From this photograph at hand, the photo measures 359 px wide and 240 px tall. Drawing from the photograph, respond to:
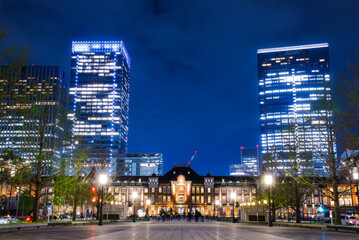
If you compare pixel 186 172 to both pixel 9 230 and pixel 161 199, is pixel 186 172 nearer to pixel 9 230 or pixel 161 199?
pixel 161 199

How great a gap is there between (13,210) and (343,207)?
307ft

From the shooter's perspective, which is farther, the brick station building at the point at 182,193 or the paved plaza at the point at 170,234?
the brick station building at the point at 182,193

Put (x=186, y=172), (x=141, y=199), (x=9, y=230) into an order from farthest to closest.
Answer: (x=186, y=172), (x=141, y=199), (x=9, y=230)

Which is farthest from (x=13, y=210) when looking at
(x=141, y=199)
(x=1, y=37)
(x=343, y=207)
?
(x=343, y=207)

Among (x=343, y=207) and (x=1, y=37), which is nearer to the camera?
(x=1, y=37)

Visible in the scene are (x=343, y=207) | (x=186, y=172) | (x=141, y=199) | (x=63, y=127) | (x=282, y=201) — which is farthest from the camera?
(x=186, y=172)

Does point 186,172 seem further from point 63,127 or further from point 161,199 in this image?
point 63,127

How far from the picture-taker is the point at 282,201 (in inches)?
1967

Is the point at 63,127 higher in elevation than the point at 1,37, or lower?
lower

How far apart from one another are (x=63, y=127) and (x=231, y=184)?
104 meters

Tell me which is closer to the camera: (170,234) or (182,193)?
(170,234)

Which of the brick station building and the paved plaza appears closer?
Answer: the paved plaza

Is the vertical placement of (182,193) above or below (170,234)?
below

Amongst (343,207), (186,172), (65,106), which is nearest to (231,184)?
(186,172)
